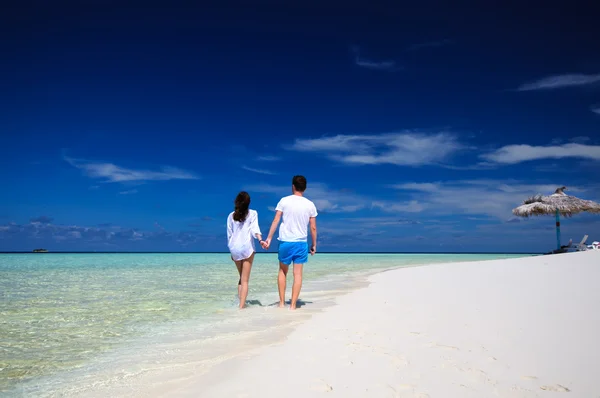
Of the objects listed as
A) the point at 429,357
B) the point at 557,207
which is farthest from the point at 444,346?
the point at 557,207

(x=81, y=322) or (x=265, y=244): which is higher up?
(x=265, y=244)

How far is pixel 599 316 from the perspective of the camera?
4.47m

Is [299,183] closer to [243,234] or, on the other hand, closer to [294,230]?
[294,230]

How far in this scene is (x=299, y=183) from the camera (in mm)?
6438

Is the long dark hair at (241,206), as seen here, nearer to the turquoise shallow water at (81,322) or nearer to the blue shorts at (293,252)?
the blue shorts at (293,252)

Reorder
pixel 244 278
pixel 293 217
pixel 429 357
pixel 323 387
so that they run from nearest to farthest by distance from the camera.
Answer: pixel 323 387 < pixel 429 357 < pixel 293 217 < pixel 244 278

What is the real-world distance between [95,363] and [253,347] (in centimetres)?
150

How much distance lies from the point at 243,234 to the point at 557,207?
28968mm

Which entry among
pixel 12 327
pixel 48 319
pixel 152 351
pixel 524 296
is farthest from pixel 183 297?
pixel 524 296

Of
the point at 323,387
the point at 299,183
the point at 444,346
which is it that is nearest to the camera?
the point at 323,387

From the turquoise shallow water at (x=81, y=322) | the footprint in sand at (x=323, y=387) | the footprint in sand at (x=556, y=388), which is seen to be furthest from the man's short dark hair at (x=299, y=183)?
the footprint in sand at (x=556, y=388)

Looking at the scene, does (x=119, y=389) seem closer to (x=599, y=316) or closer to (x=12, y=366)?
(x=12, y=366)

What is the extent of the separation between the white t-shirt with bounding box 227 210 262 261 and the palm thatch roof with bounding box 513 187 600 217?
27.6 m

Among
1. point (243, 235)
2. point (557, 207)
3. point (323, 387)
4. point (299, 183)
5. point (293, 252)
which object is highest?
point (557, 207)
